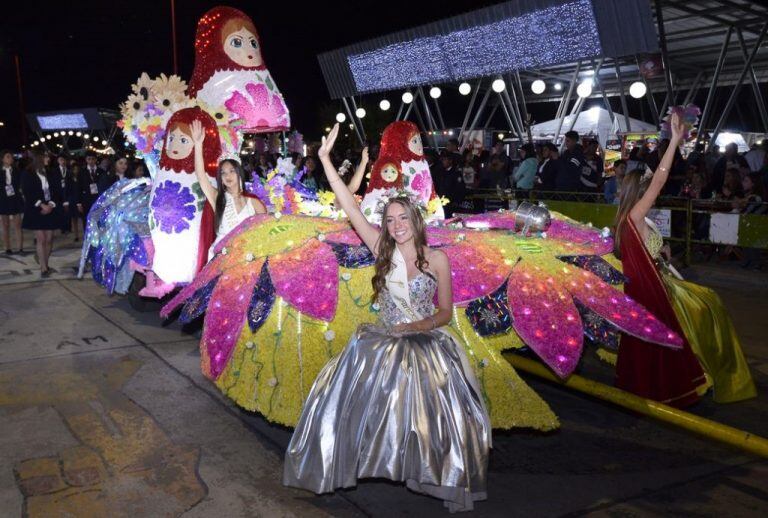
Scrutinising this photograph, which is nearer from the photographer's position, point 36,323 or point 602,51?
point 36,323

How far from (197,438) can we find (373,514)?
4.83 feet

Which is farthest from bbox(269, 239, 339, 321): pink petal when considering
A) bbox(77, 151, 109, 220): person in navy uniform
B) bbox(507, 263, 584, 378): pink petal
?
bbox(77, 151, 109, 220): person in navy uniform

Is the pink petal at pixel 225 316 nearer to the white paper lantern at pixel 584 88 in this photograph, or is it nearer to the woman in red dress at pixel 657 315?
the woman in red dress at pixel 657 315

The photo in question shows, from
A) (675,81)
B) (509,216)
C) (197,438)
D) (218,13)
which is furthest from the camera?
(675,81)

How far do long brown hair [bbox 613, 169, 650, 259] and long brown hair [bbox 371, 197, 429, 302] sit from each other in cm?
189

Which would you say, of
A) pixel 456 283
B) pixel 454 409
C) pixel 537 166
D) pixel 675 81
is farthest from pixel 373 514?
pixel 675 81

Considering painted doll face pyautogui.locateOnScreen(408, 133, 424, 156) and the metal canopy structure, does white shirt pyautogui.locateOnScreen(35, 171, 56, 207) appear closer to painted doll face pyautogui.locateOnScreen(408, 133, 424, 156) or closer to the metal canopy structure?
painted doll face pyautogui.locateOnScreen(408, 133, 424, 156)

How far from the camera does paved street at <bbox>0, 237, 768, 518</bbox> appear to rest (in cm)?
362

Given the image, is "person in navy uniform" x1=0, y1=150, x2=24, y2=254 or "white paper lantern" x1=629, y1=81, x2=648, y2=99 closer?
"person in navy uniform" x1=0, y1=150, x2=24, y2=254

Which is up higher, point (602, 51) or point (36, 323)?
point (602, 51)

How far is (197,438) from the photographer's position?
14.7 ft

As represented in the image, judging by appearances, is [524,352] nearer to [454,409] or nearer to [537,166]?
[454,409]

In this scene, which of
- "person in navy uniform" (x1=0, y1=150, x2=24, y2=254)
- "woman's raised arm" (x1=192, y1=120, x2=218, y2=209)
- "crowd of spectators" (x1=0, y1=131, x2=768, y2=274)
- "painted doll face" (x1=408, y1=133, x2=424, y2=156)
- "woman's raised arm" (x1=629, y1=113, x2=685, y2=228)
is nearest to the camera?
"woman's raised arm" (x1=629, y1=113, x2=685, y2=228)

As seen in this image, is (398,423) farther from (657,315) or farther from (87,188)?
(87,188)
